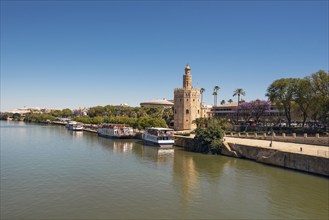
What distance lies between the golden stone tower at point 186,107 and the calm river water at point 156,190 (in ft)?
109

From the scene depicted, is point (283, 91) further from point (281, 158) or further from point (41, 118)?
point (41, 118)

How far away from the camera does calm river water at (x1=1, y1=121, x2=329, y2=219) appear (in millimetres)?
21620

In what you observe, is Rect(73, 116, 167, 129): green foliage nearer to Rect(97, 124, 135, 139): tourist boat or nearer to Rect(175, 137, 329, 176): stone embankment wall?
Rect(97, 124, 135, 139): tourist boat

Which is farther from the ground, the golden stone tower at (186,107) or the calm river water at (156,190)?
the golden stone tower at (186,107)

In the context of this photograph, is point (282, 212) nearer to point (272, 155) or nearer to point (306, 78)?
point (272, 155)

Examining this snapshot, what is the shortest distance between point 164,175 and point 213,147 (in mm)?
16173

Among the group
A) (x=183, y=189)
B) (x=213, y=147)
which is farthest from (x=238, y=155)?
(x=183, y=189)

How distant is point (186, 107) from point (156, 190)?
48599mm

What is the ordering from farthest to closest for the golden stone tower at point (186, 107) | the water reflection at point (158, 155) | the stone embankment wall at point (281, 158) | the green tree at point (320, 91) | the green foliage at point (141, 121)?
the golden stone tower at point (186, 107) < the green foliage at point (141, 121) < the green tree at point (320, 91) < the water reflection at point (158, 155) < the stone embankment wall at point (281, 158)

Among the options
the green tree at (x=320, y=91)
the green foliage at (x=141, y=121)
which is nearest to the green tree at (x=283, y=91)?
the green tree at (x=320, y=91)

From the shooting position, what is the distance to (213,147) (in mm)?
47625

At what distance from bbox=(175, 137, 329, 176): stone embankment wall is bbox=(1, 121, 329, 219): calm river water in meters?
1.03

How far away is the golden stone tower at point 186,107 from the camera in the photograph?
245ft

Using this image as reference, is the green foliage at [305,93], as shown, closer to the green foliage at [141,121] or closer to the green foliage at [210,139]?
the green foliage at [210,139]
